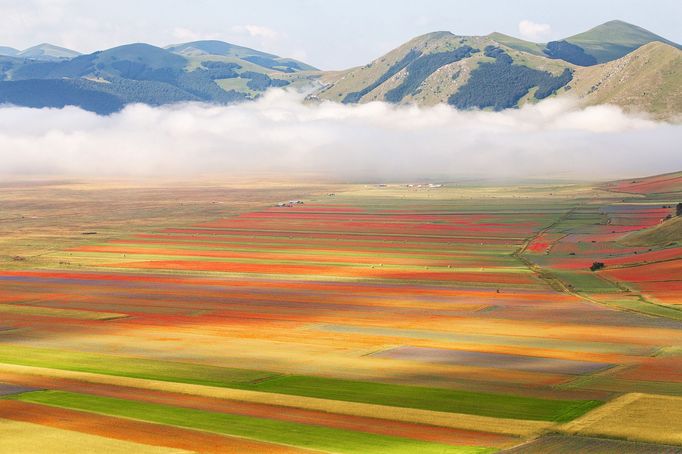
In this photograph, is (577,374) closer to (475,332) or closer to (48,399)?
(475,332)

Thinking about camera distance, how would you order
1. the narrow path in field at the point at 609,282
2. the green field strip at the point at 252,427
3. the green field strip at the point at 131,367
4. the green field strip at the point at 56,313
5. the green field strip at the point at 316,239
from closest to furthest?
the green field strip at the point at 252,427 < the green field strip at the point at 131,367 < the green field strip at the point at 56,313 < the narrow path in field at the point at 609,282 < the green field strip at the point at 316,239

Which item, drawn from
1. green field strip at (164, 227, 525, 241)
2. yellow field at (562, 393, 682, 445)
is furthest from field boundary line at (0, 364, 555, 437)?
green field strip at (164, 227, 525, 241)

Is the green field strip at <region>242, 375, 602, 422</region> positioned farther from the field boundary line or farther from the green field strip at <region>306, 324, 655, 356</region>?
the green field strip at <region>306, 324, 655, 356</region>

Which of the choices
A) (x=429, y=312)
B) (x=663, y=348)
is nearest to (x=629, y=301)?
(x=429, y=312)

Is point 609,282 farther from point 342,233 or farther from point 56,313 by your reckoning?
point 342,233

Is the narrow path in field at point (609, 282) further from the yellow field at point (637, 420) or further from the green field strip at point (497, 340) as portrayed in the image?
the yellow field at point (637, 420)

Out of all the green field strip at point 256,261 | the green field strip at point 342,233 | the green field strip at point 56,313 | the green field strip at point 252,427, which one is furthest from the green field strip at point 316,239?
the green field strip at point 252,427
